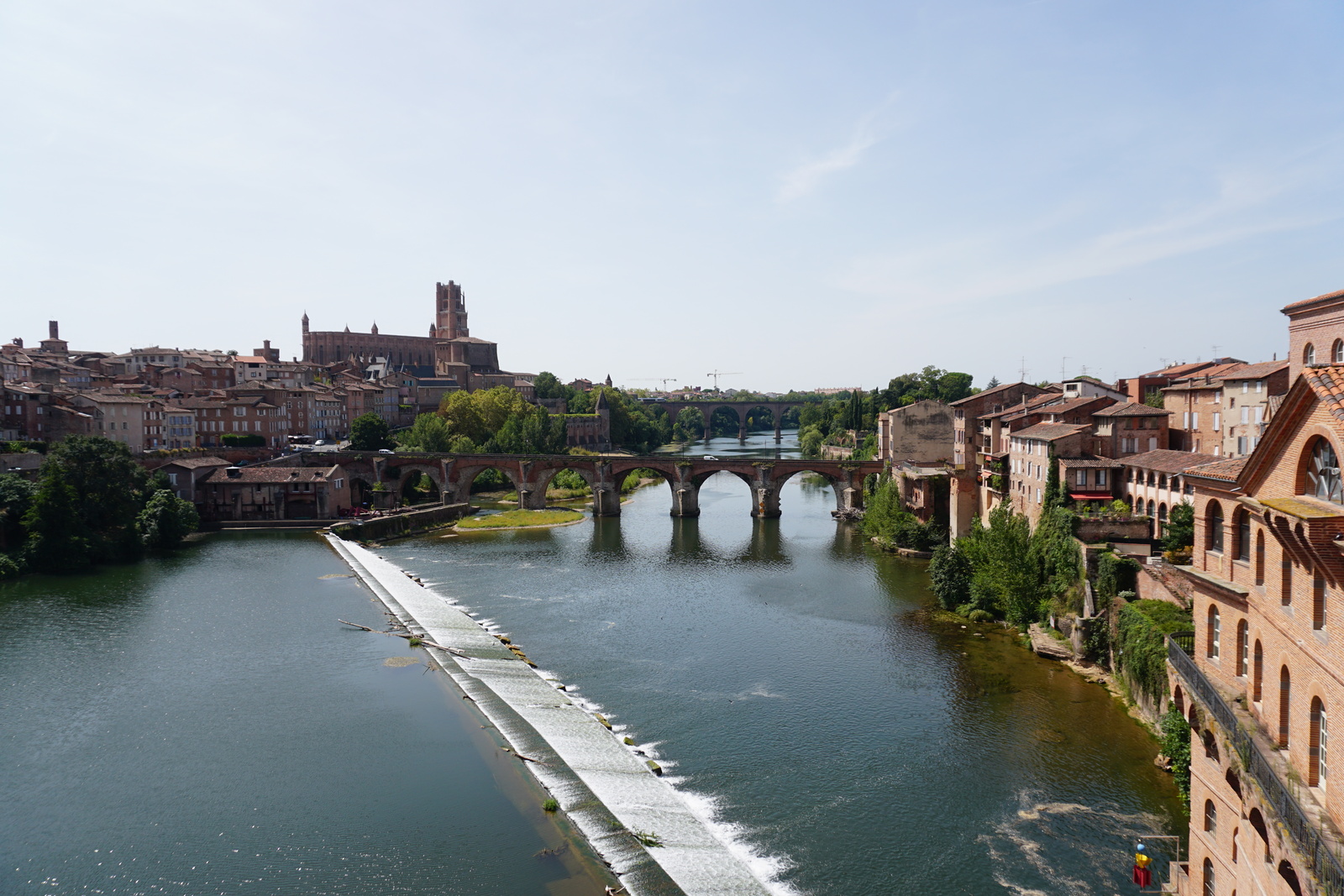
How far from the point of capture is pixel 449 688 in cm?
2667

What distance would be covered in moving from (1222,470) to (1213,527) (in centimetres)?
95

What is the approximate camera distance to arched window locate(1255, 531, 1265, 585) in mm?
11555

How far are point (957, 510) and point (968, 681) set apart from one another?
2015 cm

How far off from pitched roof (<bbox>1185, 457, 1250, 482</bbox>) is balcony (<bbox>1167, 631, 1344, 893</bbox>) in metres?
2.98

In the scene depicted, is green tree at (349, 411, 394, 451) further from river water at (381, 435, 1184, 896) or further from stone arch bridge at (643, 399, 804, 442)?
stone arch bridge at (643, 399, 804, 442)

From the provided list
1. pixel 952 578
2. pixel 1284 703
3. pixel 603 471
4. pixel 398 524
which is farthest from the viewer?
pixel 603 471

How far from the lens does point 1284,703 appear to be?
35.8ft

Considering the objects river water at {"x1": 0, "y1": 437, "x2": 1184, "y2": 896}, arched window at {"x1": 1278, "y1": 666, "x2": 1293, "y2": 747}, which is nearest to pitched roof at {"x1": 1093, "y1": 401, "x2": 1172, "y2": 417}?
river water at {"x1": 0, "y1": 437, "x2": 1184, "y2": 896}

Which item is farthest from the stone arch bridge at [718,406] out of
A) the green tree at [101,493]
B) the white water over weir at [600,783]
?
the white water over weir at [600,783]

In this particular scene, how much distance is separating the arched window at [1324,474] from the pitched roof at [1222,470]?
3206 mm

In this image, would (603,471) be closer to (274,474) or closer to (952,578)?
(274,474)

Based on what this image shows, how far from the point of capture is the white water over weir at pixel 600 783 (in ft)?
53.7

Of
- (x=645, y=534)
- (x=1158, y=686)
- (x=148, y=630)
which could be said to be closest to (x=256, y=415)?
(x=645, y=534)

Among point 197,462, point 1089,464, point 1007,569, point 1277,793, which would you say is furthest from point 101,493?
point 1277,793
